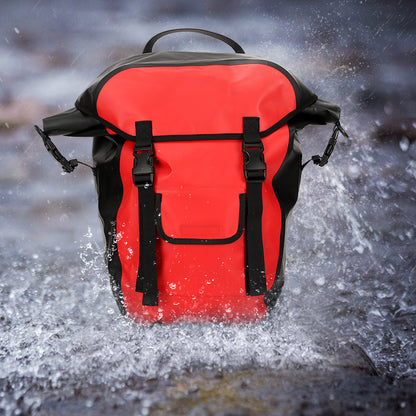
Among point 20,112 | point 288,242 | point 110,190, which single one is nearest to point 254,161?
point 110,190

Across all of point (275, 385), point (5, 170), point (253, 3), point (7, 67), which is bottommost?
point (5, 170)

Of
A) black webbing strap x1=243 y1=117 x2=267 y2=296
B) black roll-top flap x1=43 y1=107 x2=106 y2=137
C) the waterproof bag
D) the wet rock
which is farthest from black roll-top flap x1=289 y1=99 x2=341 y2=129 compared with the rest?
the wet rock

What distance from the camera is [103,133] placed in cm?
98

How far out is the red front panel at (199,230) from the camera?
0.92 meters

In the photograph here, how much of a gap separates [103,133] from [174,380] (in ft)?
1.78

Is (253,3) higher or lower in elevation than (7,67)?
higher

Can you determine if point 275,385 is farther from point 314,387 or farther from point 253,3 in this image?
point 253,3

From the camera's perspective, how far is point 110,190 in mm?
1001

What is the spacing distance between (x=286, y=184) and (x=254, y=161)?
127 mm

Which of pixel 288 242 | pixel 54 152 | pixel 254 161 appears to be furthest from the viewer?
pixel 288 242

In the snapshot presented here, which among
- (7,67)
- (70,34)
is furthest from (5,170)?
(70,34)

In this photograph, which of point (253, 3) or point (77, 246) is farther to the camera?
point (77, 246)

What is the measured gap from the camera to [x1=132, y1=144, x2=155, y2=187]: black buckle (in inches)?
35.7

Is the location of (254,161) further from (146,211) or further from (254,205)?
(146,211)
